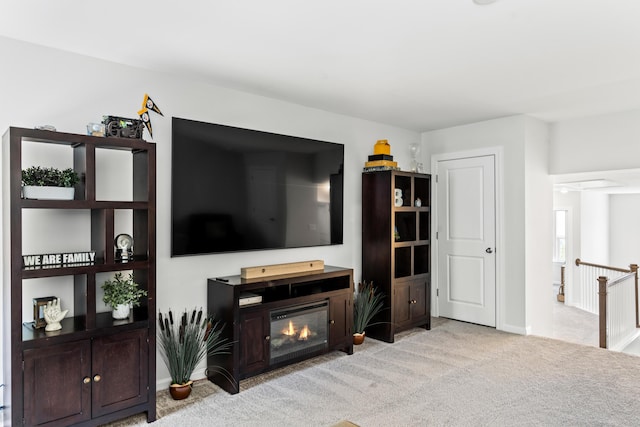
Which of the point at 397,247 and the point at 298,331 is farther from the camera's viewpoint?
the point at 397,247

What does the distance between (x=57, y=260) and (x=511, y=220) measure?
4.34m

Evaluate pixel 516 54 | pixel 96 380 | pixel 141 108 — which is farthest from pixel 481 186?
pixel 96 380

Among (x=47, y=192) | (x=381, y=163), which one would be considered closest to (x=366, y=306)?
(x=381, y=163)

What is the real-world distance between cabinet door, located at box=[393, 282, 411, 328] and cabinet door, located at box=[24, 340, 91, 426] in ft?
9.47

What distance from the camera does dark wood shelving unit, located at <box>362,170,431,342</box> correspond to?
4.37 m

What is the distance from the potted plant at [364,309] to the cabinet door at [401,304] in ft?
0.49

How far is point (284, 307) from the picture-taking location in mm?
3387

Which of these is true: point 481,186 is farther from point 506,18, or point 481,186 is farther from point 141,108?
point 141,108

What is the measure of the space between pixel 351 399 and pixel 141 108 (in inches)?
104

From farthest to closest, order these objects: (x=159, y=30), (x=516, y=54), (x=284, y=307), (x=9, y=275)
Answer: (x=284, y=307) → (x=516, y=54) → (x=159, y=30) → (x=9, y=275)

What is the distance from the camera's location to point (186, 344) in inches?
120

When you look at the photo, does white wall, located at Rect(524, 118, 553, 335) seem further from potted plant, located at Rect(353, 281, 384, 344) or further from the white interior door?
potted plant, located at Rect(353, 281, 384, 344)

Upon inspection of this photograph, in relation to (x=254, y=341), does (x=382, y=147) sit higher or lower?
higher

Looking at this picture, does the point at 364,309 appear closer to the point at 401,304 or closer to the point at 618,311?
the point at 401,304
